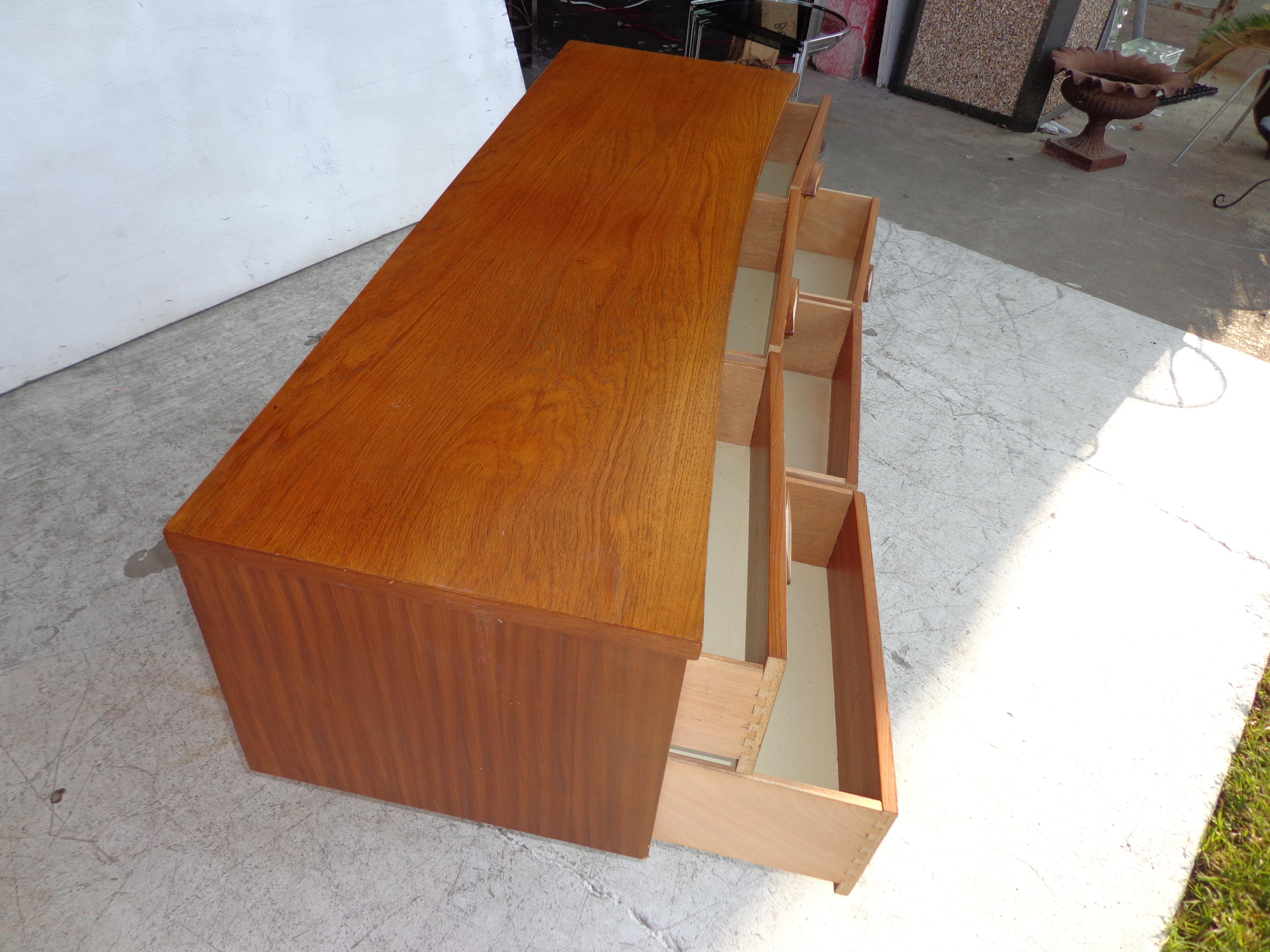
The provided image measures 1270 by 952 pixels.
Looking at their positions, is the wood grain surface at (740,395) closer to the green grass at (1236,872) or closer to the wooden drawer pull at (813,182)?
the wooden drawer pull at (813,182)

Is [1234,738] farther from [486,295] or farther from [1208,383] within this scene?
[486,295]

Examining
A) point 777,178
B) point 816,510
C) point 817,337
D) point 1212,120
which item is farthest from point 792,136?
point 1212,120

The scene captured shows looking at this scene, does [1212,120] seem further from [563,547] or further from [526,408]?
[563,547]

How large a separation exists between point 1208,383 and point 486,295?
7.88 feet

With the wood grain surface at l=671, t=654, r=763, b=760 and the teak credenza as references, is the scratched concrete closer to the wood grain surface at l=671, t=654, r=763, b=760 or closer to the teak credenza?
the teak credenza

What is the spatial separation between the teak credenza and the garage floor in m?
0.12

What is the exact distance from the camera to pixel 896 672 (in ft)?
5.60

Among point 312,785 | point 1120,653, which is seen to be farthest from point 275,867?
point 1120,653

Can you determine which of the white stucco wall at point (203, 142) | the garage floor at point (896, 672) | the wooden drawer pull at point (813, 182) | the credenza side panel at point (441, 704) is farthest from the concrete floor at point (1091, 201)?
the credenza side panel at point (441, 704)

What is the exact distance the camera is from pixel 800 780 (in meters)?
1.38

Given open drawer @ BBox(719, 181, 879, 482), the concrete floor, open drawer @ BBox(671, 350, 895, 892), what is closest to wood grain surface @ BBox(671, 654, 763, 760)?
open drawer @ BBox(671, 350, 895, 892)

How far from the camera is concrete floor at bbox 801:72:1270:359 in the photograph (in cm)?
312

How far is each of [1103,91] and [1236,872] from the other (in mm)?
3383

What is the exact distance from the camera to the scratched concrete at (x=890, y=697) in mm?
1302
